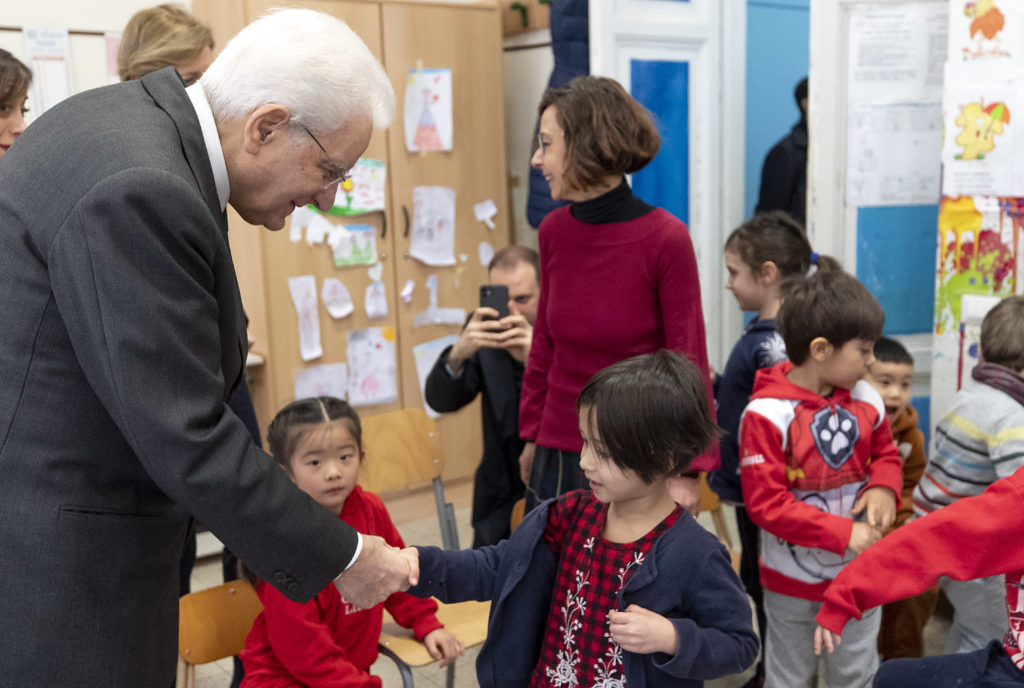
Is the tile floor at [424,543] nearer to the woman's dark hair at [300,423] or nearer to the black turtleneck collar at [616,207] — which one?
the woman's dark hair at [300,423]

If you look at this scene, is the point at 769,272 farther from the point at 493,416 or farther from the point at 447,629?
the point at 447,629

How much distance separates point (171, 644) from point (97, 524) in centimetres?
27

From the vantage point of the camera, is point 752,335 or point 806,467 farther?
point 752,335

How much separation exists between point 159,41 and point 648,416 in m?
1.56

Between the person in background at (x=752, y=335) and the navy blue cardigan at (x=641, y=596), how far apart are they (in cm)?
103

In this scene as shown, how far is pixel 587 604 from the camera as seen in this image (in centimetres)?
152

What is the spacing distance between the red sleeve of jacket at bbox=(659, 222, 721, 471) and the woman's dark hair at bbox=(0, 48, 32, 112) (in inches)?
54.0

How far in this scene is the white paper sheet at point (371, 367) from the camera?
4125 mm

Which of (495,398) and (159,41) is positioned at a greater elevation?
(159,41)

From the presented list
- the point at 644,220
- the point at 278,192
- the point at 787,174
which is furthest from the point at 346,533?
the point at 787,174

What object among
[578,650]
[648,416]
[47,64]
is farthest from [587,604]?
[47,64]

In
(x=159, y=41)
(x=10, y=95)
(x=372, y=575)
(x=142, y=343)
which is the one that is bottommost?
(x=372, y=575)

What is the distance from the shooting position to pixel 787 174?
4.65m

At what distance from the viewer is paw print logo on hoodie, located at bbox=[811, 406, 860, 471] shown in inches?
83.5
